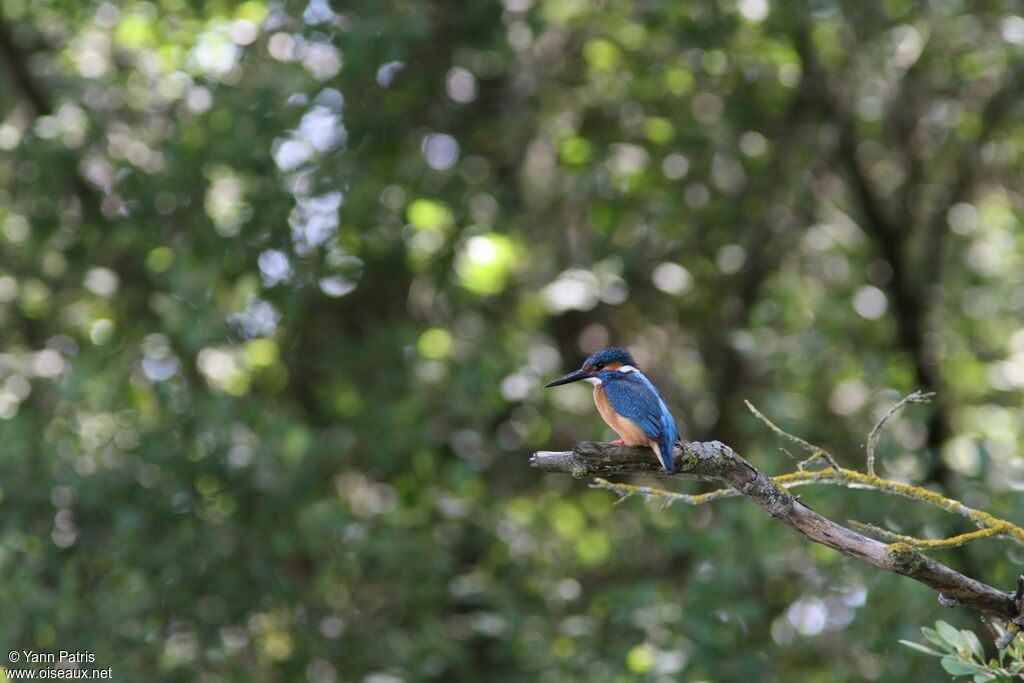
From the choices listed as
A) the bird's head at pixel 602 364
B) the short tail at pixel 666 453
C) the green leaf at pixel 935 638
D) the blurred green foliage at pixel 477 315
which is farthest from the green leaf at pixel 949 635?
the blurred green foliage at pixel 477 315

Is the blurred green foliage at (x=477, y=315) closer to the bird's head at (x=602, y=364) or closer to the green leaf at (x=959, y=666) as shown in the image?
the bird's head at (x=602, y=364)

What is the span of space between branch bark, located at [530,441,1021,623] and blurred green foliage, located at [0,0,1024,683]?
7.53ft

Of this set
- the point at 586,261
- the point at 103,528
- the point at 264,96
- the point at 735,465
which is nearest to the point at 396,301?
the point at 586,261

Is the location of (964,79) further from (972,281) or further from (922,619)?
(922,619)

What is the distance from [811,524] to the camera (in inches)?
111

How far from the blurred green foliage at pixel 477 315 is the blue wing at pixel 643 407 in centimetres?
183

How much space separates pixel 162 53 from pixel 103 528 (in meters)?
2.67

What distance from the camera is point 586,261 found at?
654 centimetres

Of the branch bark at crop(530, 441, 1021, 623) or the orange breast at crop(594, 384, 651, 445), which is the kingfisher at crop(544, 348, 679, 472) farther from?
the branch bark at crop(530, 441, 1021, 623)

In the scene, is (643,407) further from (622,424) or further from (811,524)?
(811,524)

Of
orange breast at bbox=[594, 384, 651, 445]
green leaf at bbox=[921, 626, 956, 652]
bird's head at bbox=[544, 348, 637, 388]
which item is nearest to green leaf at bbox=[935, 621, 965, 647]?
green leaf at bbox=[921, 626, 956, 652]

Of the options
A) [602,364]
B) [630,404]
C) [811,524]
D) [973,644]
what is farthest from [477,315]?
[973,644]

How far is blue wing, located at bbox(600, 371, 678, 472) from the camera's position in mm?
3092

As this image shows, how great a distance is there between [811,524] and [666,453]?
1.33 feet
